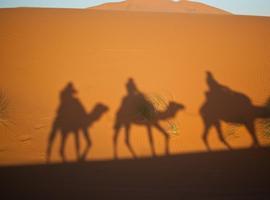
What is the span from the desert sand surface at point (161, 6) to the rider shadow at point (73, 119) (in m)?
35.3

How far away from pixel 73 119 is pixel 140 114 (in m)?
1.86

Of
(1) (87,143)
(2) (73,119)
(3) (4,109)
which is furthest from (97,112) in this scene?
(3) (4,109)

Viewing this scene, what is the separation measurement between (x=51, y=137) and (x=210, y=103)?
477 cm

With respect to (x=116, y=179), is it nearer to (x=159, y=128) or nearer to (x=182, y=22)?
(x=159, y=128)

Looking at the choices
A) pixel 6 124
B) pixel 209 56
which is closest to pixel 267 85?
pixel 209 56

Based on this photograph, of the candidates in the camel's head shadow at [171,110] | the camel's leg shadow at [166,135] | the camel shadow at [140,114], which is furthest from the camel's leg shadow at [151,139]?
the camel's head shadow at [171,110]

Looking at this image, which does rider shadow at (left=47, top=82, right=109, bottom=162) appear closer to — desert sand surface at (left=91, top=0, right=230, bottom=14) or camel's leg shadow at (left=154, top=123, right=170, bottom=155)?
camel's leg shadow at (left=154, top=123, right=170, bottom=155)

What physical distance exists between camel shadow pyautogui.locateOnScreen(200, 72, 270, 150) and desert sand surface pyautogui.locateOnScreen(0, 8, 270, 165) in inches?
7.8

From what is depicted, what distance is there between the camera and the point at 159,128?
7234 millimetres

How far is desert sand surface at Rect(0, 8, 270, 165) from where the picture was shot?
6.70 meters

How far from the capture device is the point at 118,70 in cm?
1016

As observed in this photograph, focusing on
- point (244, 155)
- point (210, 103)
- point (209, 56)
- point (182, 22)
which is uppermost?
point (182, 22)

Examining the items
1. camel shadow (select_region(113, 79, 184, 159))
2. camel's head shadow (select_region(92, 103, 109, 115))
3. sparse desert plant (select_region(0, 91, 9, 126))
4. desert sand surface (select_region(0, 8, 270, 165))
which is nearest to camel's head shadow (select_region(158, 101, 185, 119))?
camel shadow (select_region(113, 79, 184, 159))

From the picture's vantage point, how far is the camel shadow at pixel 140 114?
Result: 703 centimetres
